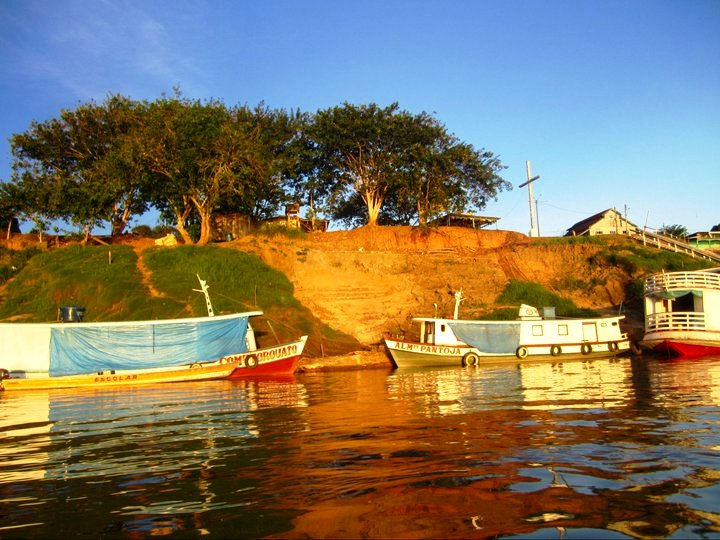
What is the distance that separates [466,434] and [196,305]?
2871 centimetres

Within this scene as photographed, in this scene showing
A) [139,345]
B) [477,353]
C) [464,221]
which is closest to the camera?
[139,345]

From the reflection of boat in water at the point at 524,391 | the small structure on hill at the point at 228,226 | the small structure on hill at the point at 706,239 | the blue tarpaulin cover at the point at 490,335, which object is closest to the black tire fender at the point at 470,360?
the blue tarpaulin cover at the point at 490,335

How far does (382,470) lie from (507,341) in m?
25.9

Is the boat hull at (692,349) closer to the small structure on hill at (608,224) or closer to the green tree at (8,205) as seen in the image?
the small structure on hill at (608,224)

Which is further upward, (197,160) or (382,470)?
(197,160)

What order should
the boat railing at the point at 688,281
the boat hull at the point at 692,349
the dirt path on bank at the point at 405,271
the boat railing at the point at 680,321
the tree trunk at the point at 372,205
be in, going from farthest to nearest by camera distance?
the tree trunk at the point at 372,205, the dirt path on bank at the point at 405,271, the boat railing at the point at 688,281, the boat railing at the point at 680,321, the boat hull at the point at 692,349

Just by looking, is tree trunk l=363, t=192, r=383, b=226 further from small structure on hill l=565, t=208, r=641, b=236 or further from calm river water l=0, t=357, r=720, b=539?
calm river water l=0, t=357, r=720, b=539

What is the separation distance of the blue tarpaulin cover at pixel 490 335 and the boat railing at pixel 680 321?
8338 mm

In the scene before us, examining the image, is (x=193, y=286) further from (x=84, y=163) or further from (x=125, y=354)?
(x=84, y=163)

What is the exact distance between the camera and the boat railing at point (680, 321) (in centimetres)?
2933

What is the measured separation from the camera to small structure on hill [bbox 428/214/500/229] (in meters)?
53.6

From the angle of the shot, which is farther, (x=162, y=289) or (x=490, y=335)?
(x=162, y=289)

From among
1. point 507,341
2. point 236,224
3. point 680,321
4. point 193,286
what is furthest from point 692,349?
point 236,224

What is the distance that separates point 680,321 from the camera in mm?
29938
